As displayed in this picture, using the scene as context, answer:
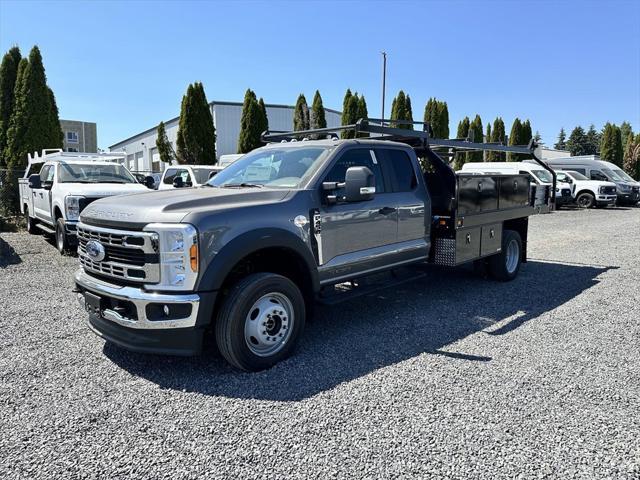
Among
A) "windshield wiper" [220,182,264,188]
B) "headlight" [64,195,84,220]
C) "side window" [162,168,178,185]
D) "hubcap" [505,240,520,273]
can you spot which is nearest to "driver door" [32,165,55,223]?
"headlight" [64,195,84,220]

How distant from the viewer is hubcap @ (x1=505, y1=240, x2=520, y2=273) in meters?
7.80

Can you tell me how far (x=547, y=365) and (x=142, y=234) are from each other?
11.7ft

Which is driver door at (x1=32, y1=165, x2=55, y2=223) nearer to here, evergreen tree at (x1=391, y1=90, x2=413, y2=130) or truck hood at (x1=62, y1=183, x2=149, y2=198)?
truck hood at (x1=62, y1=183, x2=149, y2=198)

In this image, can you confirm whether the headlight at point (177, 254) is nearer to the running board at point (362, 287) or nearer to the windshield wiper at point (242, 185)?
the windshield wiper at point (242, 185)

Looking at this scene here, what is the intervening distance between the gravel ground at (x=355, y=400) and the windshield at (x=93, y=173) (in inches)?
189

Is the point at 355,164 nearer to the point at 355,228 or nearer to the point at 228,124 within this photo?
the point at 355,228

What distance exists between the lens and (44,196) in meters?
11.1

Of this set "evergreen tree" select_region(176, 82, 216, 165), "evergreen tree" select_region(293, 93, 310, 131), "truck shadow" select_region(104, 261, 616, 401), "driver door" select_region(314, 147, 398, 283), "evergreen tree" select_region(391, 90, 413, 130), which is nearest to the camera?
"truck shadow" select_region(104, 261, 616, 401)

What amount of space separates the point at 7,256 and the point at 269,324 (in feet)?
25.7

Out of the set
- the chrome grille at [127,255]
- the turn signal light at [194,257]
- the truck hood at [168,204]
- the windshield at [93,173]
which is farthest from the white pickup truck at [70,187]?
the turn signal light at [194,257]

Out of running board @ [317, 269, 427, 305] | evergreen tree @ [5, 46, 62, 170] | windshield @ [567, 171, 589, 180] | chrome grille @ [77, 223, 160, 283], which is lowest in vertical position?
running board @ [317, 269, 427, 305]

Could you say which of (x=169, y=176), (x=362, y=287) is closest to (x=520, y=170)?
(x=169, y=176)

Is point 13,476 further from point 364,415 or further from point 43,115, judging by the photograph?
point 43,115

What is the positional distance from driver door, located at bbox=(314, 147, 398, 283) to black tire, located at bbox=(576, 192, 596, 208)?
21853mm
